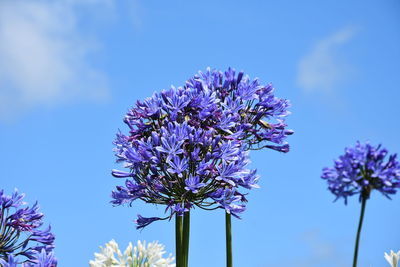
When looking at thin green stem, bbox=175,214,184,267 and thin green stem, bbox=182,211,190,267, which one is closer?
thin green stem, bbox=182,211,190,267

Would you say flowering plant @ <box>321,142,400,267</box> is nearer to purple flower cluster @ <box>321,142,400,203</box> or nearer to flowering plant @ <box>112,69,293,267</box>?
purple flower cluster @ <box>321,142,400,203</box>

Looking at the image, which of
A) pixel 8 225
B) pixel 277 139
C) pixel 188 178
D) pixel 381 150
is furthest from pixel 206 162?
pixel 8 225

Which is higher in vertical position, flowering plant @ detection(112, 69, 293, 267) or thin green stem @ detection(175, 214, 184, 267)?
flowering plant @ detection(112, 69, 293, 267)

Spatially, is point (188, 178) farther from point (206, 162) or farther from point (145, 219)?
point (145, 219)

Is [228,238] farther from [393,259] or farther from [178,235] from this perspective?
[393,259]

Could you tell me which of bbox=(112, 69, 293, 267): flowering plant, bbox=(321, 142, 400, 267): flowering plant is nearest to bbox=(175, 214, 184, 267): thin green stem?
bbox=(112, 69, 293, 267): flowering plant

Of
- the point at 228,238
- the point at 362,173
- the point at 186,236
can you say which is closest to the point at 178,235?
the point at 186,236
